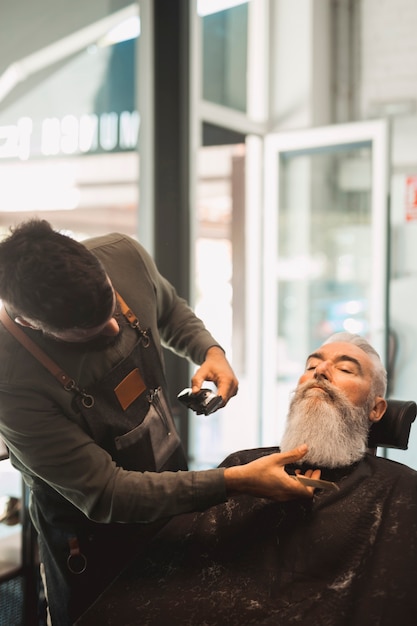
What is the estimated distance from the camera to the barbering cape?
4.96ft

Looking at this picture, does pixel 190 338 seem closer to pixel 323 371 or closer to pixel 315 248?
pixel 323 371

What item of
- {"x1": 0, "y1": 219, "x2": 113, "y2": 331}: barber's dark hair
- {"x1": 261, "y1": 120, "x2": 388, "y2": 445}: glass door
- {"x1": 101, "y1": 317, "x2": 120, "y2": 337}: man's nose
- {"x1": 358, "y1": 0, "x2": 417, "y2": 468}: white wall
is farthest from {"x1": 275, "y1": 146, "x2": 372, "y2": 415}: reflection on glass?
{"x1": 0, "y1": 219, "x2": 113, "y2": 331}: barber's dark hair

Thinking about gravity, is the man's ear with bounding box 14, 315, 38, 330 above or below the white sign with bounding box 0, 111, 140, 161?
below

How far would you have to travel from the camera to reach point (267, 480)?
58.0 inches

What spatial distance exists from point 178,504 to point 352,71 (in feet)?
12.1

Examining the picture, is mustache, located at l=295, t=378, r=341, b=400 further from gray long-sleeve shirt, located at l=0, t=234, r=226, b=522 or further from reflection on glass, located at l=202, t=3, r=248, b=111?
reflection on glass, located at l=202, t=3, r=248, b=111

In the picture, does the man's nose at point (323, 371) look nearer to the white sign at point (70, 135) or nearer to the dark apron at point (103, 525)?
the dark apron at point (103, 525)

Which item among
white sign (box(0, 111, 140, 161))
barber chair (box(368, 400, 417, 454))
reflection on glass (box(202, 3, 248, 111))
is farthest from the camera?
reflection on glass (box(202, 3, 248, 111))

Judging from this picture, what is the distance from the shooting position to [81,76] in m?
3.31

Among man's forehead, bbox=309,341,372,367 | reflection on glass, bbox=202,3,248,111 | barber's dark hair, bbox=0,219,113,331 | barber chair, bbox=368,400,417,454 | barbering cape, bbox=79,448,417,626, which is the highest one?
reflection on glass, bbox=202,3,248,111

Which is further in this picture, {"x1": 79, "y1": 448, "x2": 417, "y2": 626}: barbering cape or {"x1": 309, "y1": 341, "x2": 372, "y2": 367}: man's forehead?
{"x1": 309, "y1": 341, "x2": 372, "y2": 367}: man's forehead

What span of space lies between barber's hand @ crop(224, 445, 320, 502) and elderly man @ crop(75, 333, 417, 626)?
0.36 ft

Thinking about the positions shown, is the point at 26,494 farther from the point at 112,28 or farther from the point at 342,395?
the point at 112,28

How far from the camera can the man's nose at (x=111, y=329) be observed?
1594 millimetres
